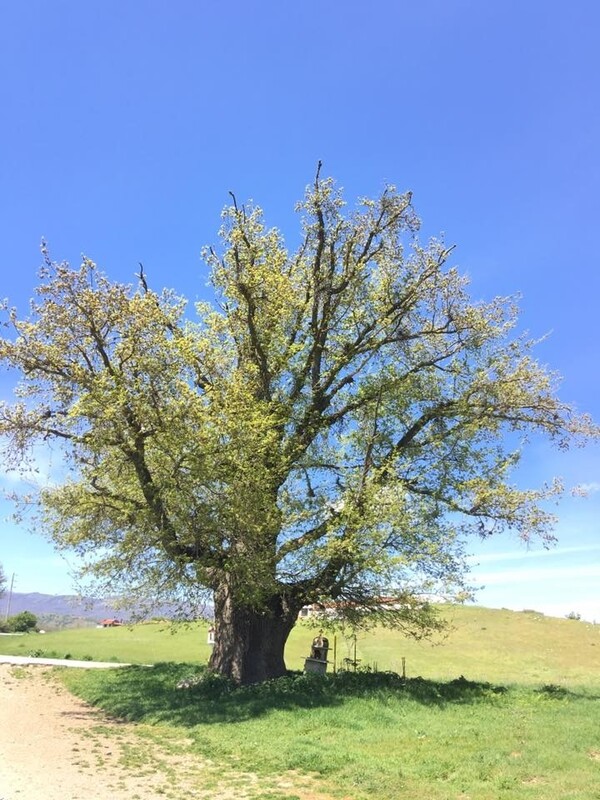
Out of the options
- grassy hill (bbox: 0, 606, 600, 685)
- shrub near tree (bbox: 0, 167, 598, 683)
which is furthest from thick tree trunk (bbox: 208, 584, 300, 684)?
grassy hill (bbox: 0, 606, 600, 685)

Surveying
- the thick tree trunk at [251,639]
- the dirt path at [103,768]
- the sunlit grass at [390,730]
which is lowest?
the dirt path at [103,768]

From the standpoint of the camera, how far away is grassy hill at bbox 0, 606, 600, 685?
119 feet

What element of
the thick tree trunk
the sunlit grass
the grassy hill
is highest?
the thick tree trunk

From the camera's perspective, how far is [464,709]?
15938 millimetres

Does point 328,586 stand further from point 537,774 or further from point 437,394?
point 537,774

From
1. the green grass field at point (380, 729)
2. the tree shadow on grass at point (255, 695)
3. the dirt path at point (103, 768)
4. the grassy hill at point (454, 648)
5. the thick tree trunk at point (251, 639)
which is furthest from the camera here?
the grassy hill at point (454, 648)

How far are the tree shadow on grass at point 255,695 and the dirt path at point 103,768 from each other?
4.74ft

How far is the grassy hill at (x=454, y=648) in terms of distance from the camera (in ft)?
119

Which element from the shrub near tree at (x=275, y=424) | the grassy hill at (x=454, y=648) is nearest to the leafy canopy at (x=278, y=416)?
the shrub near tree at (x=275, y=424)

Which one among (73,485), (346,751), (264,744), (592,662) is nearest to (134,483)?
(73,485)

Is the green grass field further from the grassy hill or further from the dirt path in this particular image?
the grassy hill

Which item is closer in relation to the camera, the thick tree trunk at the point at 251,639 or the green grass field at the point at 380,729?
the green grass field at the point at 380,729

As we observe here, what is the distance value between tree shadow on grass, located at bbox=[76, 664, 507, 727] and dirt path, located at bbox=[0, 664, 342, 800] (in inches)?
56.9

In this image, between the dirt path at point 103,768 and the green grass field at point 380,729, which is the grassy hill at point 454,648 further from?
the dirt path at point 103,768
